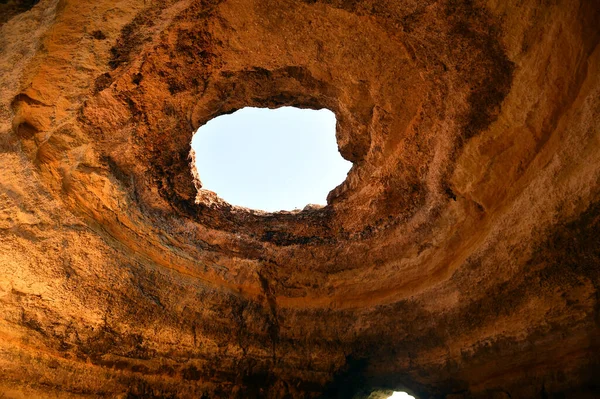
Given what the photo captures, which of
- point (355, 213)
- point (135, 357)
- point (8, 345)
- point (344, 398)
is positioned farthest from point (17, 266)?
point (344, 398)

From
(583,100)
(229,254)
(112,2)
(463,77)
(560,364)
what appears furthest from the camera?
(229,254)

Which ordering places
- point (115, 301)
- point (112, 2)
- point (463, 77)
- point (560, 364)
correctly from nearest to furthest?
point (112, 2), point (463, 77), point (560, 364), point (115, 301)

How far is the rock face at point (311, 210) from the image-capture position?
3.05 m

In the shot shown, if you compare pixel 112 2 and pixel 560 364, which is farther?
pixel 560 364

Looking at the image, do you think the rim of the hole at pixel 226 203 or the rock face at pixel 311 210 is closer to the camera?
the rock face at pixel 311 210

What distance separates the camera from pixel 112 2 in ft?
8.89

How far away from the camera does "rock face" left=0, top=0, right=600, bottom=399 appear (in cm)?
305

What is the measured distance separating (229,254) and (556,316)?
3.31 metres

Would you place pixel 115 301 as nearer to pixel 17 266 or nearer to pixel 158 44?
pixel 17 266

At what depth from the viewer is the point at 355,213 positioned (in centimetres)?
484

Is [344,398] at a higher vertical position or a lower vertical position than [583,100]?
lower

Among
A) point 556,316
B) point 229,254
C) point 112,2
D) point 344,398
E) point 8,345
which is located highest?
point 112,2

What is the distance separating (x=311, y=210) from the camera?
5.18 metres

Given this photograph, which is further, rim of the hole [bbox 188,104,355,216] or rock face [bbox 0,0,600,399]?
rim of the hole [bbox 188,104,355,216]
